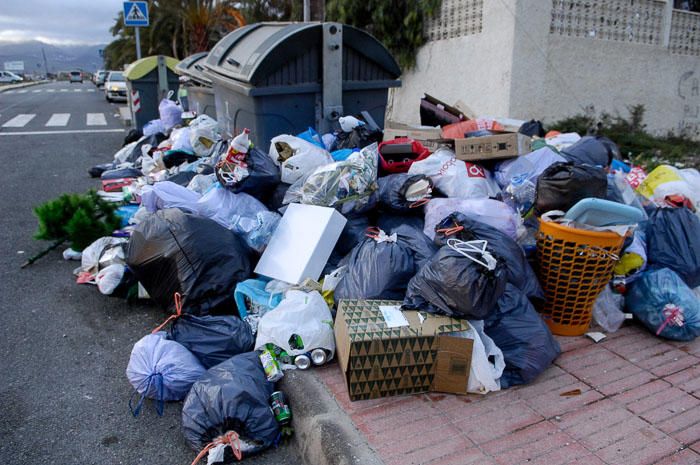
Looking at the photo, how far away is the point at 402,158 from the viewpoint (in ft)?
12.9

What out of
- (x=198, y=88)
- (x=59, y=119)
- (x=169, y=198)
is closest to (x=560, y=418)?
(x=169, y=198)

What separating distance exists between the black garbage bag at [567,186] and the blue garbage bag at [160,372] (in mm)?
2025

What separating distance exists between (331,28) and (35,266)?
3.05 metres

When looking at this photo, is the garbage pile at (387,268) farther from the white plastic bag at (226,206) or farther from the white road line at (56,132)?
the white road line at (56,132)

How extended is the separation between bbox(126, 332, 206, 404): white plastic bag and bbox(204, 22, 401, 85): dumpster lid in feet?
8.25

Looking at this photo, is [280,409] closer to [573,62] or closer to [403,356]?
[403,356]

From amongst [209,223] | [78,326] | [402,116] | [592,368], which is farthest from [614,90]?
[78,326]

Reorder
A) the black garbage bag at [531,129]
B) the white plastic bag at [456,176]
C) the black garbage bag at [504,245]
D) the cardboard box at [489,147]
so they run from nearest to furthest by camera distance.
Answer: the black garbage bag at [504,245]
the white plastic bag at [456,176]
the cardboard box at [489,147]
the black garbage bag at [531,129]

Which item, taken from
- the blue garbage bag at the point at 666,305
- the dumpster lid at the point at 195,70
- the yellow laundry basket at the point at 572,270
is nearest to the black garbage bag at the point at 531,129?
the blue garbage bag at the point at 666,305

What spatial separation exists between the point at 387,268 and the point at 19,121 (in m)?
13.7

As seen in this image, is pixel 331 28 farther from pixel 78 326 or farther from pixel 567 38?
pixel 567 38

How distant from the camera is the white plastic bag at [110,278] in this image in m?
3.34

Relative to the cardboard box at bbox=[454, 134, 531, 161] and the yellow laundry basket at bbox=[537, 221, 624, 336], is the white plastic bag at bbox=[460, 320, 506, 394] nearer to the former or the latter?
the yellow laundry basket at bbox=[537, 221, 624, 336]

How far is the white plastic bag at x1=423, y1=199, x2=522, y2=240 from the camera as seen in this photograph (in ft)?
9.66
